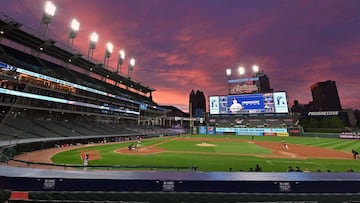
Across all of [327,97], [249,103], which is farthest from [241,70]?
[327,97]

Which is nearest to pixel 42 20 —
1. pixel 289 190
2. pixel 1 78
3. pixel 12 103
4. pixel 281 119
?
pixel 1 78

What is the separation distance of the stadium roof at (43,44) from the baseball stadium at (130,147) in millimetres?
217

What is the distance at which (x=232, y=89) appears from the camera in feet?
252

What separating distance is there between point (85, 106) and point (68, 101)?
22.4 feet

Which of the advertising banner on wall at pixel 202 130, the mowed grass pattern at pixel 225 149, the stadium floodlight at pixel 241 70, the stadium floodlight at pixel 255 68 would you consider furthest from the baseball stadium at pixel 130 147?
the stadium floodlight at pixel 241 70

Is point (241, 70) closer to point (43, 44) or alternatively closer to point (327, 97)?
point (43, 44)

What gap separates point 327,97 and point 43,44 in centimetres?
24556

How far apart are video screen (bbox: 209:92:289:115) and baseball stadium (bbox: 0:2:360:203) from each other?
15.5 inches

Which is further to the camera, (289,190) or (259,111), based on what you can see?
(259,111)

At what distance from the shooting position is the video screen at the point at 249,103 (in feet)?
214

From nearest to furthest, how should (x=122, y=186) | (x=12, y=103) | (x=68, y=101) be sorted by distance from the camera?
1. (x=122, y=186)
2. (x=12, y=103)
3. (x=68, y=101)

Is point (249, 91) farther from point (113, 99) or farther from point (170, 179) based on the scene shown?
point (170, 179)

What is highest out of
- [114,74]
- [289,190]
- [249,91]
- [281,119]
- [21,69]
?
[114,74]

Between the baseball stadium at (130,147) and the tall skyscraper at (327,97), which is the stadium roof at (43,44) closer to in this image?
the baseball stadium at (130,147)
